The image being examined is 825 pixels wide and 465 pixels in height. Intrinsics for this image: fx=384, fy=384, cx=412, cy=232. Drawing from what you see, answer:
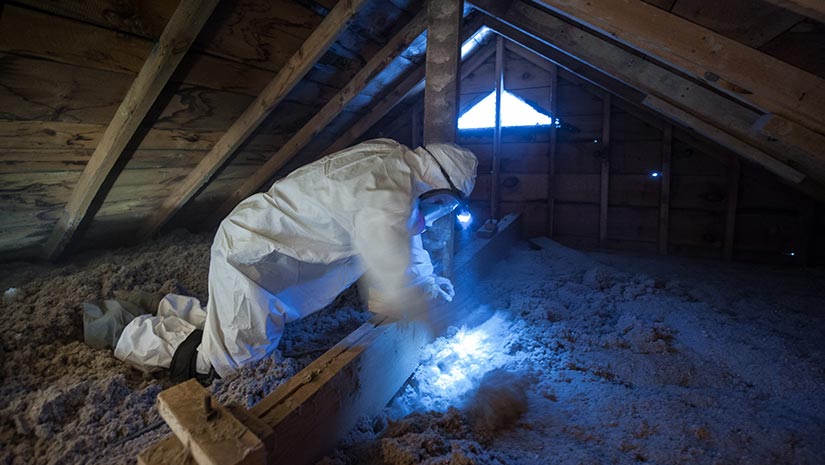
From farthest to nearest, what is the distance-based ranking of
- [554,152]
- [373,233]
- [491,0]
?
[554,152], [491,0], [373,233]

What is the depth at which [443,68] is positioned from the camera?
6.88 ft

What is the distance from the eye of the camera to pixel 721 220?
3965 mm

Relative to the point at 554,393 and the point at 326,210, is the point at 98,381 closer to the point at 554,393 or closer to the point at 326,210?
the point at 326,210

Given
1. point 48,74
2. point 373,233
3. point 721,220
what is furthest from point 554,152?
point 48,74

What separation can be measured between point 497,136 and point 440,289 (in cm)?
312

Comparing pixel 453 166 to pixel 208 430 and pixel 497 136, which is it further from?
pixel 497 136

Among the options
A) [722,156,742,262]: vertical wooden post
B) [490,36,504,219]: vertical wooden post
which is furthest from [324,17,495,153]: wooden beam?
[722,156,742,262]: vertical wooden post

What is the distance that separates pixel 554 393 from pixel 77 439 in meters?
1.80

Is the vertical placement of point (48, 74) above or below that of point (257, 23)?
below

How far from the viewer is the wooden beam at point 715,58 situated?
4.30ft

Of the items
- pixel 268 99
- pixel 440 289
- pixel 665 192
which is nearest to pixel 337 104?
pixel 268 99

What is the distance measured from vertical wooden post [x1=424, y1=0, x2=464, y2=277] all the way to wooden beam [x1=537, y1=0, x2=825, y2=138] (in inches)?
25.8

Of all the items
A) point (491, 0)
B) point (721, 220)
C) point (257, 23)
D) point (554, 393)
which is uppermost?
point (491, 0)

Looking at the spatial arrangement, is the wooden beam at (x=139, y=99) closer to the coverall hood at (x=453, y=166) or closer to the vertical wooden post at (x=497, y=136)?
the coverall hood at (x=453, y=166)
